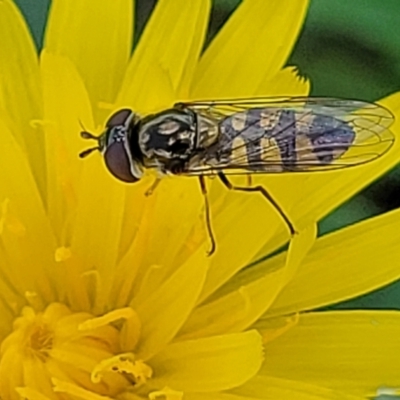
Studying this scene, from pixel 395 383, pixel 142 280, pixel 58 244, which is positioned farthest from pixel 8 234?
pixel 395 383

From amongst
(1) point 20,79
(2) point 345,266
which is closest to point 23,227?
(1) point 20,79

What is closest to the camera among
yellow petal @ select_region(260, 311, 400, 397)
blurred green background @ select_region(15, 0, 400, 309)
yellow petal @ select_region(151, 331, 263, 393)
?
yellow petal @ select_region(151, 331, 263, 393)

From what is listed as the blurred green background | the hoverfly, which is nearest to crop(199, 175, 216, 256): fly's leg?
the hoverfly

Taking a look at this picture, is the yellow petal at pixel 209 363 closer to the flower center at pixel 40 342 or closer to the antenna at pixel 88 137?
the flower center at pixel 40 342

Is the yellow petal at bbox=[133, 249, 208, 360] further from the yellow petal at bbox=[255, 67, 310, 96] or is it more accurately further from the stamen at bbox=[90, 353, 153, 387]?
the yellow petal at bbox=[255, 67, 310, 96]

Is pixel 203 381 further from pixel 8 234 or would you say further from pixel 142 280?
pixel 8 234

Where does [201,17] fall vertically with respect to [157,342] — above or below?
above

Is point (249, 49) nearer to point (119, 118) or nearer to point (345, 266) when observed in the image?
point (119, 118)
